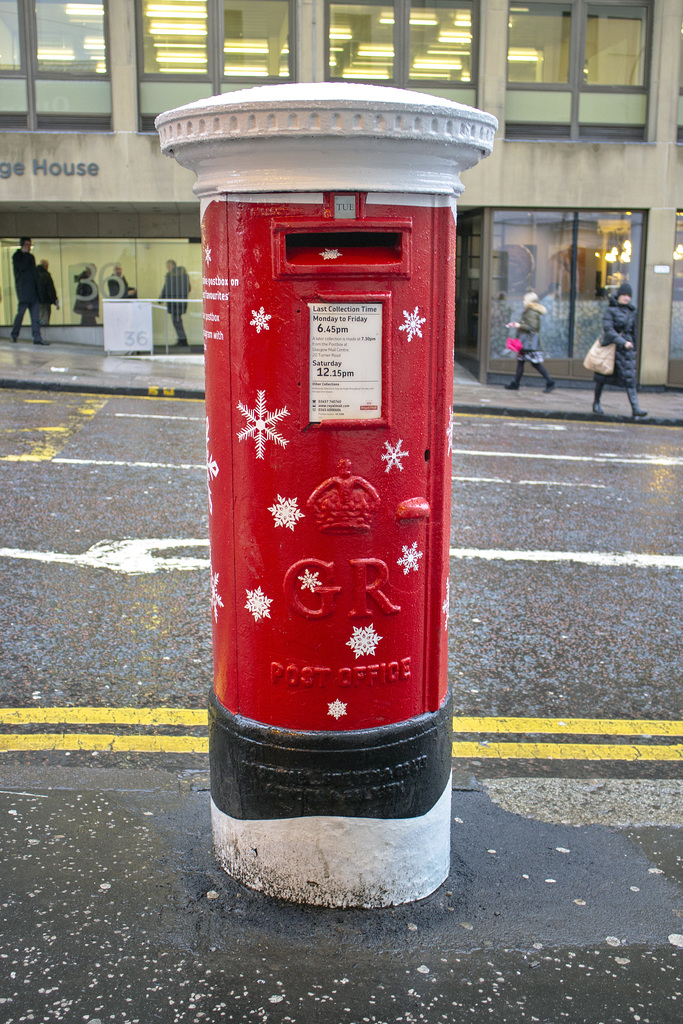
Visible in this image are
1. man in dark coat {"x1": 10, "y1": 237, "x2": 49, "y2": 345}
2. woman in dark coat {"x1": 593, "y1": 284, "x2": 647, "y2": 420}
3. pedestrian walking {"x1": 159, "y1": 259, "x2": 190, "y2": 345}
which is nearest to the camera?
woman in dark coat {"x1": 593, "y1": 284, "x2": 647, "y2": 420}

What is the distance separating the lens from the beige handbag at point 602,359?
14.6 metres

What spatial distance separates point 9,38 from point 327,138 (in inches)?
767

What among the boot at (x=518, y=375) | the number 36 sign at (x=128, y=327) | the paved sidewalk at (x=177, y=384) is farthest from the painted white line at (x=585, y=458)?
the number 36 sign at (x=128, y=327)

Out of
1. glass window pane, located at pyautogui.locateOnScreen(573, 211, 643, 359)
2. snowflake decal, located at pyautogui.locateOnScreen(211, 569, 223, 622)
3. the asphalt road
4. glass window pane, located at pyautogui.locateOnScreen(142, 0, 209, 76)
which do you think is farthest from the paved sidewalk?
snowflake decal, located at pyautogui.locateOnScreen(211, 569, 223, 622)

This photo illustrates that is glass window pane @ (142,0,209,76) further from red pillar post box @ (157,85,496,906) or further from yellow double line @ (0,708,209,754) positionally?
red pillar post box @ (157,85,496,906)

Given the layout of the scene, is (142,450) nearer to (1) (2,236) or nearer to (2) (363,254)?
(2) (363,254)

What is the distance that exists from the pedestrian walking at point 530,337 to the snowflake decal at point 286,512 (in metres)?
15.4

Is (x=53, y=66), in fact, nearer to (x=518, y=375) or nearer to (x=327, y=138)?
(x=518, y=375)

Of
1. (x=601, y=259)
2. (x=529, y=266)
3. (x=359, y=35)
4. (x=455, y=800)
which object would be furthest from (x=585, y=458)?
(x=359, y=35)

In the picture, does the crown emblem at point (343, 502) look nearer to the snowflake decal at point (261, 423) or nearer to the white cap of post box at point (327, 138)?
the snowflake decal at point (261, 423)

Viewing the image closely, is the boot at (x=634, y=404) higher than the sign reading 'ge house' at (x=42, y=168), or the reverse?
the sign reading 'ge house' at (x=42, y=168)

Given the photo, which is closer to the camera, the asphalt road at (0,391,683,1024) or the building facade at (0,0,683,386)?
the asphalt road at (0,391,683,1024)

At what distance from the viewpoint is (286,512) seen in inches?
106

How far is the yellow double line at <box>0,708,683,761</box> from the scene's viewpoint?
4.02 meters
